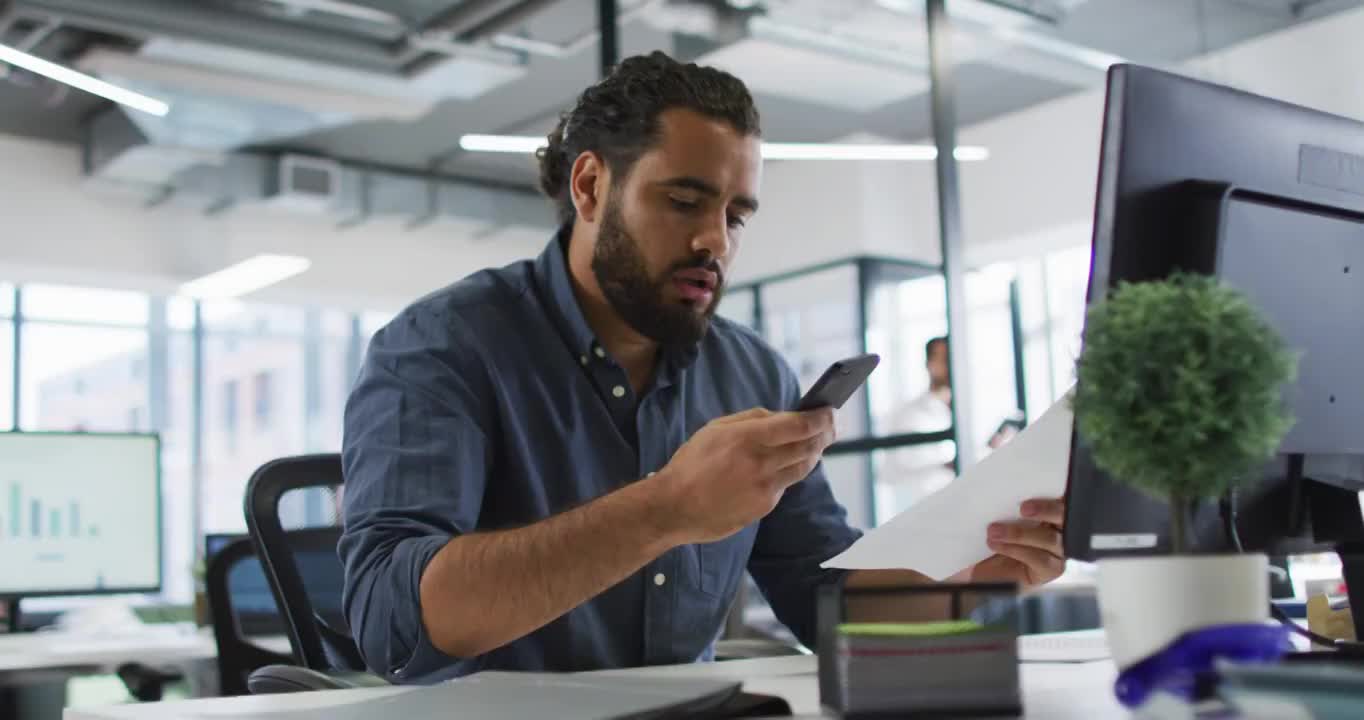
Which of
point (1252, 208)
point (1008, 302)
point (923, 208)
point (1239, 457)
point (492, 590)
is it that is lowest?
point (492, 590)

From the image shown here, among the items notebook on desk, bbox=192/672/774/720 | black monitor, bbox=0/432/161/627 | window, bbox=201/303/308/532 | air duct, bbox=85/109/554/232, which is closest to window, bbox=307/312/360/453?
window, bbox=201/303/308/532

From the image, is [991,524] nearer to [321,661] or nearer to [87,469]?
[321,661]

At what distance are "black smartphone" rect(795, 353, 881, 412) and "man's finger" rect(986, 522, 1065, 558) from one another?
0.27 m

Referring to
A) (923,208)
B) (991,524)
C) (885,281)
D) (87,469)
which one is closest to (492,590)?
(991,524)

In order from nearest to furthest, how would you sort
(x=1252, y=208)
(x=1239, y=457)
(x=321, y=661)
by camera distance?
(x=1239, y=457), (x=1252, y=208), (x=321, y=661)

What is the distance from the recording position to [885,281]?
8.34 metres

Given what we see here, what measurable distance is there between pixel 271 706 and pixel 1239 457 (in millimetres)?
716

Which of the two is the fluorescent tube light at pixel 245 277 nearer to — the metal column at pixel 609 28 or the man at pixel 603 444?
the metal column at pixel 609 28

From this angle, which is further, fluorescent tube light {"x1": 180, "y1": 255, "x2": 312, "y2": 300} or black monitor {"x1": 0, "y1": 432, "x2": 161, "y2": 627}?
fluorescent tube light {"x1": 180, "y1": 255, "x2": 312, "y2": 300}

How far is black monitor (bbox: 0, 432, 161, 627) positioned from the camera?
2.80m

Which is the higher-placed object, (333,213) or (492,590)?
(333,213)

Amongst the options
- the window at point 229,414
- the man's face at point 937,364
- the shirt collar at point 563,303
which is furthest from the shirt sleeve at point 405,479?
the window at point 229,414

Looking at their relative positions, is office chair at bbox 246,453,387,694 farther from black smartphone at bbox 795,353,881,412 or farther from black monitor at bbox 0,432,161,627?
black monitor at bbox 0,432,161,627

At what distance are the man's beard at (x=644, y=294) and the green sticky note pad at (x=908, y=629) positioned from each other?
870 mm
